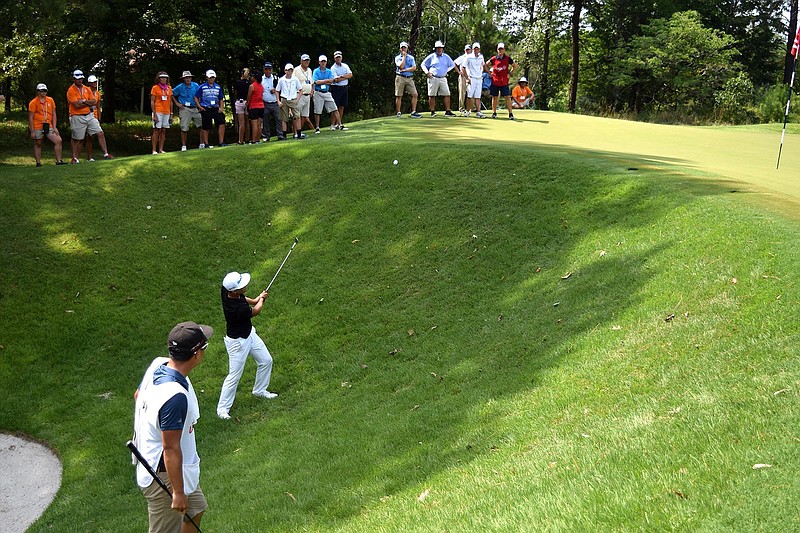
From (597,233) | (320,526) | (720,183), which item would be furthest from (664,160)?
(320,526)

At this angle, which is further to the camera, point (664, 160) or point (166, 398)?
point (664, 160)

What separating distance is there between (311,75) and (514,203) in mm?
9081

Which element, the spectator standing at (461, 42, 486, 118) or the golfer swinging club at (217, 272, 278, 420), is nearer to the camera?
the golfer swinging club at (217, 272, 278, 420)

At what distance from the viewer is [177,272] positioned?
14.1 m

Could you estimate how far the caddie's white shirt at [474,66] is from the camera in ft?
75.2

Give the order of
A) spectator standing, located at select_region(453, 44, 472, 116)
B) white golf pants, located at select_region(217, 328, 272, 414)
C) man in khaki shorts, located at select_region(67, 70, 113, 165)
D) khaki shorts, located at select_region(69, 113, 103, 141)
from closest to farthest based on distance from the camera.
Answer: white golf pants, located at select_region(217, 328, 272, 414) < man in khaki shorts, located at select_region(67, 70, 113, 165) < khaki shorts, located at select_region(69, 113, 103, 141) < spectator standing, located at select_region(453, 44, 472, 116)

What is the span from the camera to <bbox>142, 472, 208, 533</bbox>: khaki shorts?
5.47 meters

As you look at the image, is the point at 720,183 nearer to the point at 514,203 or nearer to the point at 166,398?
the point at 514,203

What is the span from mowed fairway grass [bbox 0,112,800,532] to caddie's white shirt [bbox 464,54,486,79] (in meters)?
4.15

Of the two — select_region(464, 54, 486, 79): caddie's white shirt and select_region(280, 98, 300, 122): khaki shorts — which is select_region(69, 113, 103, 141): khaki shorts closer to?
select_region(280, 98, 300, 122): khaki shorts

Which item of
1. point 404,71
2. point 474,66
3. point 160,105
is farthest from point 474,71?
point 160,105

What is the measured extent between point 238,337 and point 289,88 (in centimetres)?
1115

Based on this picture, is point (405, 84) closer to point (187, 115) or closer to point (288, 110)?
point (288, 110)

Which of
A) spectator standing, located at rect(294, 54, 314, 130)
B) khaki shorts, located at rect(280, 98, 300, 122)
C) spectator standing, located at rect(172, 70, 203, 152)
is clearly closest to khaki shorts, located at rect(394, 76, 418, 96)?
spectator standing, located at rect(294, 54, 314, 130)
